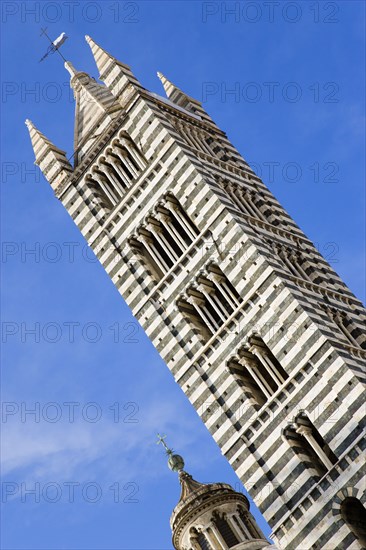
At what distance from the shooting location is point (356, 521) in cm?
2747

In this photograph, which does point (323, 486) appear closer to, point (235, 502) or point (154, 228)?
point (154, 228)

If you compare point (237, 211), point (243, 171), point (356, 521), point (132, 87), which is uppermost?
point (132, 87)

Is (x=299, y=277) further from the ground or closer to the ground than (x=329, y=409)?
further from the ground

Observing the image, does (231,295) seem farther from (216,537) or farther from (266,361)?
(216,537)

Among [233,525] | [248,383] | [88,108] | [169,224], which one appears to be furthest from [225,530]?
[88,108]

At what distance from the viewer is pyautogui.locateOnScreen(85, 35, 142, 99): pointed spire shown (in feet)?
119

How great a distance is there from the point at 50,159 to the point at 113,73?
3.19 meters

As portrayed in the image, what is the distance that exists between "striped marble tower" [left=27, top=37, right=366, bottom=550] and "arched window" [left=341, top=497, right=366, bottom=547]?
4 centimetres

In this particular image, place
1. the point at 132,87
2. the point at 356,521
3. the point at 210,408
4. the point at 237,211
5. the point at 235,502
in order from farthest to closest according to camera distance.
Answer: the point at 235,502, the point at 132,87, the point at 237,211, the point at 210,408, the point at 356,521

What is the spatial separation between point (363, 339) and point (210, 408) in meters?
4.40

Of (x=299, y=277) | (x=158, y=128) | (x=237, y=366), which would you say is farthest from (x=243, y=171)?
(x=237, y=366)

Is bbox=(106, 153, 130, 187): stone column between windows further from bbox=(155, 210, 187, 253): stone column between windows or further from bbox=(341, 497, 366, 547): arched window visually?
bbox=(341, 497, 366, 547): arched window

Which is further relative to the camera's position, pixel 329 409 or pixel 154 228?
pixel 154 228

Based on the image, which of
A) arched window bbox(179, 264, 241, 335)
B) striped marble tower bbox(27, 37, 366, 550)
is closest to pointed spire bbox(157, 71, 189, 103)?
striped marble tower bbox(27, 37, 366, 550)
